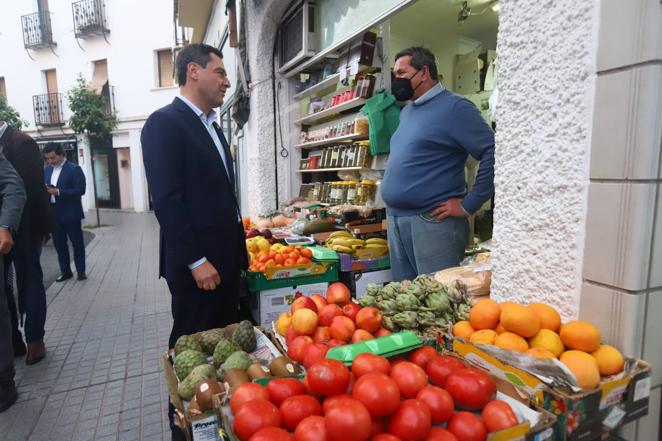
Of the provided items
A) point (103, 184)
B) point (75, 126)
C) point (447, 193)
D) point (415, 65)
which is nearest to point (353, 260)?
point (447, 193)

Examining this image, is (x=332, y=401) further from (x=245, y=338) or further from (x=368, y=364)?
(x=245, y=338)

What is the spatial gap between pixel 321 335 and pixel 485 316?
2.34 ft

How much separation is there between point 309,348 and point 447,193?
1.67m

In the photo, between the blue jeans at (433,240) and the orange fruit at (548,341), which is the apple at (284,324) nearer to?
the orange fruit at (548,341)

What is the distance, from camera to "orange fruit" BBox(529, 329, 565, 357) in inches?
61.5

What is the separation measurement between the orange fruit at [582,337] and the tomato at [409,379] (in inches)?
24.6

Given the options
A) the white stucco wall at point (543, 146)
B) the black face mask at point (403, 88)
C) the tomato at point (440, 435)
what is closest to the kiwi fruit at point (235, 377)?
the tomato at point (440, 435)

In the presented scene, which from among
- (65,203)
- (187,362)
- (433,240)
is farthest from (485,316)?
(65,203)

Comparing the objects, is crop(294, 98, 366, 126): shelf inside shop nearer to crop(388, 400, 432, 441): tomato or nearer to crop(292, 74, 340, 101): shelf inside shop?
crop(292, 74, 340, 101): shelf inside shop

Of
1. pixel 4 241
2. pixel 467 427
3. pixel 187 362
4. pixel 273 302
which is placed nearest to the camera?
pixel 467 427

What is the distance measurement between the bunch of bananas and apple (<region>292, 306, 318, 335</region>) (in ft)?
6.56

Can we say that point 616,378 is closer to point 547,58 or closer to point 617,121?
point 617,121

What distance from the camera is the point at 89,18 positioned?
65.7ft

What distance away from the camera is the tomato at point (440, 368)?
1.43 meters
